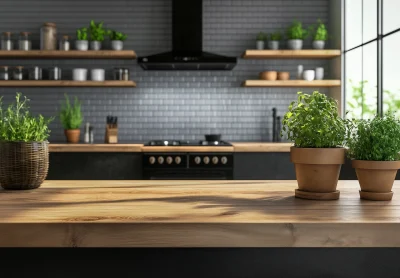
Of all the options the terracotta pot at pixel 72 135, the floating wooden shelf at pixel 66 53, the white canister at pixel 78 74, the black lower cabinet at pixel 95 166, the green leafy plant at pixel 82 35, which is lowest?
the black lower cabinet at pixel 95 166

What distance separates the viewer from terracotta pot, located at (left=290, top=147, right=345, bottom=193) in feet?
5.59

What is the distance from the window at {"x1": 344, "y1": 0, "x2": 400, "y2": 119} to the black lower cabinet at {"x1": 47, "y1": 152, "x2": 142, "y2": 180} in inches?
82.3

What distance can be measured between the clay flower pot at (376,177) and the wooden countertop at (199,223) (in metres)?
0.04

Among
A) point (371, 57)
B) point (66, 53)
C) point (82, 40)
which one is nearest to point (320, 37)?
point (371, 57)

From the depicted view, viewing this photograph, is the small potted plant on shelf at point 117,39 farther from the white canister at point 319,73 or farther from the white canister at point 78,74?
the white canister at point 319,73

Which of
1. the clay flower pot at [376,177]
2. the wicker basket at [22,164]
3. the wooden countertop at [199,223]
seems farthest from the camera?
the wicker basket at [22,164]

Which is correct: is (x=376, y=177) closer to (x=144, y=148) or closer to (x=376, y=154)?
(x=376, y=154)

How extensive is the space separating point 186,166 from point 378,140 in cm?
330

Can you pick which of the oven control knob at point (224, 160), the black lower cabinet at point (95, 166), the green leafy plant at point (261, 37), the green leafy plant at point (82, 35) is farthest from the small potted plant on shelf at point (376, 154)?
the green leafy plant at point (82, 35)

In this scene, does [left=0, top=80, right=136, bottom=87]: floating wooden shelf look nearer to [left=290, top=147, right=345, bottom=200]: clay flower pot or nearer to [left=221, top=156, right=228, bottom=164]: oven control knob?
[left=221, top=156, right=228, bottom=164]: oven control knob

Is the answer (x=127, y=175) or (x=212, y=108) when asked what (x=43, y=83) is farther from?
(x=212, y=108)

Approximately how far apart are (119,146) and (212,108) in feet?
4.42

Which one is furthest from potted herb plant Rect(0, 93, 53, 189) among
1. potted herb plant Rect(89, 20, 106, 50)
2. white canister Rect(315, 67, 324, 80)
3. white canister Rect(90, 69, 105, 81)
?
white canister Rect(315, 67, 324, 80)

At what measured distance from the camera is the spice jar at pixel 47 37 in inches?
216
